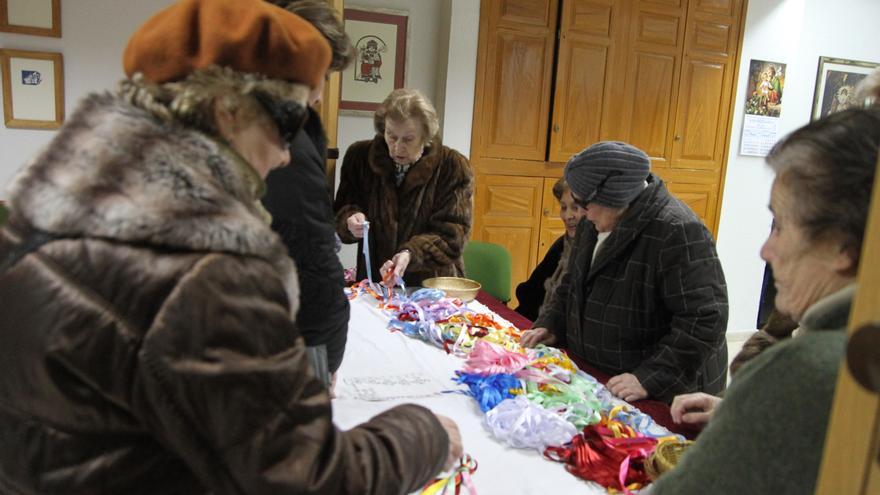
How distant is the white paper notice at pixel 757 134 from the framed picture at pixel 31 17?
16.8 feet

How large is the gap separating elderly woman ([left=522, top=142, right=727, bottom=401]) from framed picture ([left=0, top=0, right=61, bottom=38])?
3.30m

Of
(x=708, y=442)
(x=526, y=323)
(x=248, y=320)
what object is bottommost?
(x=526, y=323)

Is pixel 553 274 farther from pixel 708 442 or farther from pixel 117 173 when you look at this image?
pixel 117 173

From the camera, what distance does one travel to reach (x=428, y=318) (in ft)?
7.77

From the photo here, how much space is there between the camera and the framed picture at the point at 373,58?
443cm

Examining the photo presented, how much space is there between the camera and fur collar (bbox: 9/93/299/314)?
2.36 feet

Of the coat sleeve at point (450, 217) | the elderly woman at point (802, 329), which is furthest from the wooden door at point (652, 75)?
the elderly woman at point (802, 329)

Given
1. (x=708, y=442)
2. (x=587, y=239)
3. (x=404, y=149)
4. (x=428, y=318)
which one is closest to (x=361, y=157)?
(x=404, y=149)

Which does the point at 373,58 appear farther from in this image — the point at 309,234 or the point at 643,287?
the point at 309,234

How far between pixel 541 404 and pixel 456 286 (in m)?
1.23

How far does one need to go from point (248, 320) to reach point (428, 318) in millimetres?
1653

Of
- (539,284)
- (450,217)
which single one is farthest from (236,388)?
(539,284)

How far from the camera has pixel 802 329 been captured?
91 centimetres

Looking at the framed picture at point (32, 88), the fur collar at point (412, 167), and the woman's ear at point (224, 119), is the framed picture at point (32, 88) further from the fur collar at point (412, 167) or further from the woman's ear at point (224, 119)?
the woman's ear at point (224, 119)
